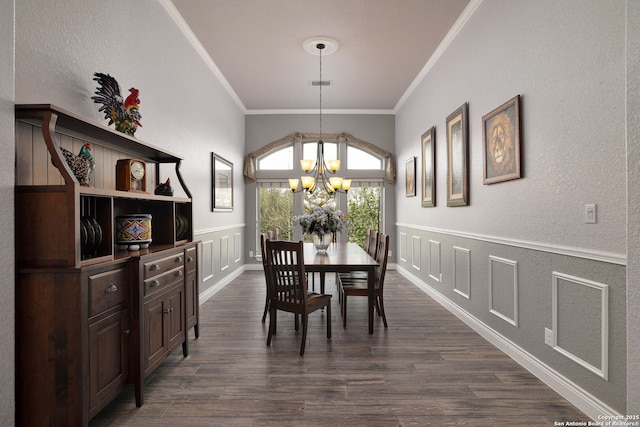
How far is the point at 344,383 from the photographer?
2441mm

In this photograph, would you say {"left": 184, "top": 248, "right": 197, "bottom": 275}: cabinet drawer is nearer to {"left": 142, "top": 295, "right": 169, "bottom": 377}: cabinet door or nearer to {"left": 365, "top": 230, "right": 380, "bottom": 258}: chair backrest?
{"left": 142, "top": 295, "right": 169, "bottom": 377}: cabinet door

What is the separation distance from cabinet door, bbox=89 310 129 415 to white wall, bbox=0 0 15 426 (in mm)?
301

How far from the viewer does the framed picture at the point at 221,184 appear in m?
5.11

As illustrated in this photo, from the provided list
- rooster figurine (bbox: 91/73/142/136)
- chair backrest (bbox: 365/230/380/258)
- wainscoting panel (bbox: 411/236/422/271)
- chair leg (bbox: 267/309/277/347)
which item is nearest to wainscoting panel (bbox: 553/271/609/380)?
chair backrest (bbox: 365/230/380/258)

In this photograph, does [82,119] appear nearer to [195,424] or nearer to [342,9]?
[195,424]

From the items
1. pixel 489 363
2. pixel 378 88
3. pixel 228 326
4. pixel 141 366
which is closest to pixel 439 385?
pixel 489 363

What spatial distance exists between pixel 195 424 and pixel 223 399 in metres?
0.28

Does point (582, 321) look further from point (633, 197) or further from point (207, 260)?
point (207, 260)

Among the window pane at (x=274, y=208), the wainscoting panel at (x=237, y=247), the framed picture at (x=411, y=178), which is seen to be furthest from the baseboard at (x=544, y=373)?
the window pane at (x=274, y=208)

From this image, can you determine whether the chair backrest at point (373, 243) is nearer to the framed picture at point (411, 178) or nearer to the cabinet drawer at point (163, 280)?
the framed picture at point (411, 178)

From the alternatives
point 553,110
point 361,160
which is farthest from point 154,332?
point 361,160

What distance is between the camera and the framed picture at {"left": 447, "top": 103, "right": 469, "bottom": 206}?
3.71m

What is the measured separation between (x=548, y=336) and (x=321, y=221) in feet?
7.83

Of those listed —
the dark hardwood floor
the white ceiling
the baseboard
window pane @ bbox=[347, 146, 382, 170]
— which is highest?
the white ceiling
